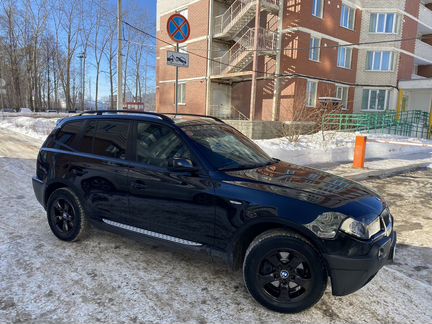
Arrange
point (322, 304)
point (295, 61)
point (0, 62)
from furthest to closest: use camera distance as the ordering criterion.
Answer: point (0, 62), point (295, 61), point (322, 304)

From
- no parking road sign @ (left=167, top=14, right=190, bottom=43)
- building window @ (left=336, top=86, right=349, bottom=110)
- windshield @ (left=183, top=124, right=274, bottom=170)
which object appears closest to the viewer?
windshield @ (left=183, top=124, right=274, bottom=170)

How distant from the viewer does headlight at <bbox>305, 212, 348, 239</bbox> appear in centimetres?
277

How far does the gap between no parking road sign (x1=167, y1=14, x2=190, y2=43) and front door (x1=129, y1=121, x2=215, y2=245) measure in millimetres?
3799

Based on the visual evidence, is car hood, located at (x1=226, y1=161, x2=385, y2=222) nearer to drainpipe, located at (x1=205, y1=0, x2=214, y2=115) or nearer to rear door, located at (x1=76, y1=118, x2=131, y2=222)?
rear door, located at (x1=76, y1=118, x2=131, y2=222)

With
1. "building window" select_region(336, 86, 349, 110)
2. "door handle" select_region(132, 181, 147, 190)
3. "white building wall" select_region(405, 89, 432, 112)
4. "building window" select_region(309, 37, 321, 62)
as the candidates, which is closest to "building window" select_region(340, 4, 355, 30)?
"building window" select_region(309, 37, 321, 62)

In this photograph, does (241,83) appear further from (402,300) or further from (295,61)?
(402,300)

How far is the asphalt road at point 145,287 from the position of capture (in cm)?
292

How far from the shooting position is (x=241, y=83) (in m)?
25.0

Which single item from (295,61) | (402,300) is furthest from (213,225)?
(295,61)

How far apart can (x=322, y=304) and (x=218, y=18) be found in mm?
24162

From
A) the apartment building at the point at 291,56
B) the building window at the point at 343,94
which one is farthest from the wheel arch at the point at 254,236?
the building window at the point at 343,94

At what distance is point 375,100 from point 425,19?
32.9 ft

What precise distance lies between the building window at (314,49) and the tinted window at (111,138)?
19.7 meters

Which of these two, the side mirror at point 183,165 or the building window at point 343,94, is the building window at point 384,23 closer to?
the building window at point 343,94
